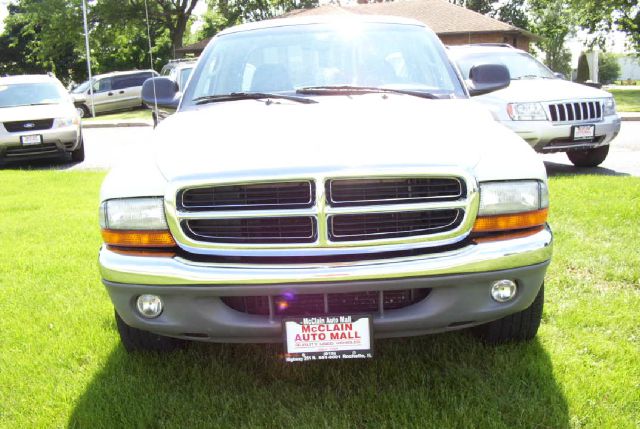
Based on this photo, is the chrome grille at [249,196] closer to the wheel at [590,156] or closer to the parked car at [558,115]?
the parked car at [558,115]

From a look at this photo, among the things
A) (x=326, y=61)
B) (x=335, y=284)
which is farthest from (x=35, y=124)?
(x=335, y=284)

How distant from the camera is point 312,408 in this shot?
2539 millimetres

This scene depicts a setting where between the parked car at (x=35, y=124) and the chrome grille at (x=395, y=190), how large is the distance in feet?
32.8

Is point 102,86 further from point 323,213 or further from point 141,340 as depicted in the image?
point 323,213

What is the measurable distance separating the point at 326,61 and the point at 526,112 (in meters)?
5.00

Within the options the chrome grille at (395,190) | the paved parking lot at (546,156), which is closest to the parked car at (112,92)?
the paved parking lot at (546,156)

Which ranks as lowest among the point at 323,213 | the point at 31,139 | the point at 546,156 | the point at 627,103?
the point at 627,103

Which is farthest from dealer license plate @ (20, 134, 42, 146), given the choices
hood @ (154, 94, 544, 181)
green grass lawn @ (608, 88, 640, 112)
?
green grass lawn @ (608, 88, 640, 112)

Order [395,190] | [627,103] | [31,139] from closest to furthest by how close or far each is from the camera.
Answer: [395,190] < [31,139] < [627,103]

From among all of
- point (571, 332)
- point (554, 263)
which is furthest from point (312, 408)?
point (554, 263)

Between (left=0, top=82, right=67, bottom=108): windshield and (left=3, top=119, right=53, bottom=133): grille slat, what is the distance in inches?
31.6

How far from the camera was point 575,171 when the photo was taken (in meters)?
8.36

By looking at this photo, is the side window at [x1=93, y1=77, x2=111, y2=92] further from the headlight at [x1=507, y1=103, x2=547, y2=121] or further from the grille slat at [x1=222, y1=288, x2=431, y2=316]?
the grille slat at [x1=222, y1=288, x2=431, y2=316]

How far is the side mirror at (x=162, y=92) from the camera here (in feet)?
12.6
